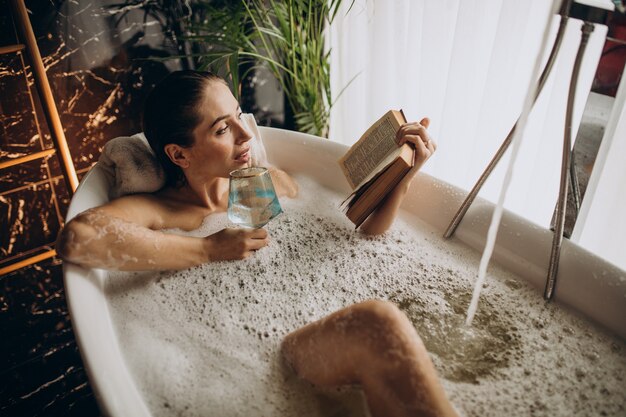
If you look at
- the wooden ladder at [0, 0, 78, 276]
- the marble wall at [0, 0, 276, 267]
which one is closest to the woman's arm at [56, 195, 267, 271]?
the wooden ladder at [0, 0, 78, 276]

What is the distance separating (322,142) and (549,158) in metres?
0.78

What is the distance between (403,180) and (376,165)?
9cm

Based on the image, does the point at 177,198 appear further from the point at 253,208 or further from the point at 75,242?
the point at 75,242

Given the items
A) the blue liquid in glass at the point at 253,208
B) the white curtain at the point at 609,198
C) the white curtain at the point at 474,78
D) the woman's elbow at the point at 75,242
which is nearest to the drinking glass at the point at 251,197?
the blue liquid in glass at the point at 253,208

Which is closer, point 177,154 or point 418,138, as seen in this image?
point 418,138

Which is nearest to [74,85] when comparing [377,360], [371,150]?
[371,150]

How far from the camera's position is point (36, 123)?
5.74ft

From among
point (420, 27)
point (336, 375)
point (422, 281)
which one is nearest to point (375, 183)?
point (422, 281)

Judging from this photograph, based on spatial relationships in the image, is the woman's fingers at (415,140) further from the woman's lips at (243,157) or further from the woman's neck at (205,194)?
the woman's neck at (205,194)

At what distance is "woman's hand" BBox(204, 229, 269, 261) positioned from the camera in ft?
4.21

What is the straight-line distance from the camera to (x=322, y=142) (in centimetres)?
169

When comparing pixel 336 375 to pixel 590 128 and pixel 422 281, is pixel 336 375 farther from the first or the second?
pixel 590 128

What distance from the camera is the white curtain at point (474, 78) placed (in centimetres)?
130

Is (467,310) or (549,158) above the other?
(549,158)
